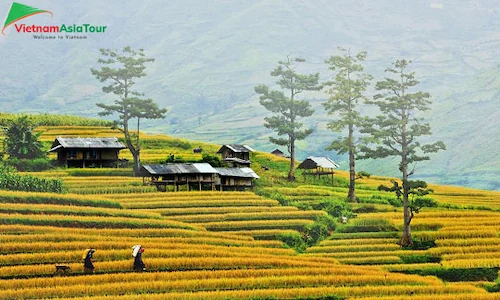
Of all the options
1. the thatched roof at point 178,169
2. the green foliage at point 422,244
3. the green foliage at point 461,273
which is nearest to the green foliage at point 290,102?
the thatched roof at point 178,169

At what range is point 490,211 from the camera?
1825 inches

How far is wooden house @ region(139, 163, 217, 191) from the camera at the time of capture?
44656 millimetres

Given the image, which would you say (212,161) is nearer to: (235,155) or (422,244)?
(235,155)

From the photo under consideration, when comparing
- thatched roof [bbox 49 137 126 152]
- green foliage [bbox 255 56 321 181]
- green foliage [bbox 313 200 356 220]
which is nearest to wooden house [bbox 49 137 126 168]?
thatched roof [bbox 49 137 126 152]

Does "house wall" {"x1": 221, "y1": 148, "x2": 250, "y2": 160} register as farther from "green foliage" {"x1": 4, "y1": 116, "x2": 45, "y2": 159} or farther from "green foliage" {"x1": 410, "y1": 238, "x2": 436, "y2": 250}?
"green foliage" {"x1": 410, "y1": 238, "x2": 436, "y2": 250}

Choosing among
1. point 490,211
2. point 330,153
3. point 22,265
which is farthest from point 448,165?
point 22,265

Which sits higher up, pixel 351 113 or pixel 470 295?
pixel 351 113

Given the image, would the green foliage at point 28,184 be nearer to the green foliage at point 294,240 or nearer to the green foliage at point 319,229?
the green foliage at point 294,240

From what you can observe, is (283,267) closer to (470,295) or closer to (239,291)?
(239,291)

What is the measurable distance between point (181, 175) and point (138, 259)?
1738 cm

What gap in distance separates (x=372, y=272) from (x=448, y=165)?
10215 cm

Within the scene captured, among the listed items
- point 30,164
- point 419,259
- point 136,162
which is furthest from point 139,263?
point 30,164

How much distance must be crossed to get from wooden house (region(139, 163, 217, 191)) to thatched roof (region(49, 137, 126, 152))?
5.56 meters

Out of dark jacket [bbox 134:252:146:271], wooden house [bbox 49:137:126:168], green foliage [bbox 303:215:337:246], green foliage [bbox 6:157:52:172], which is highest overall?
wooden house [bbox 49:137:126:168]
